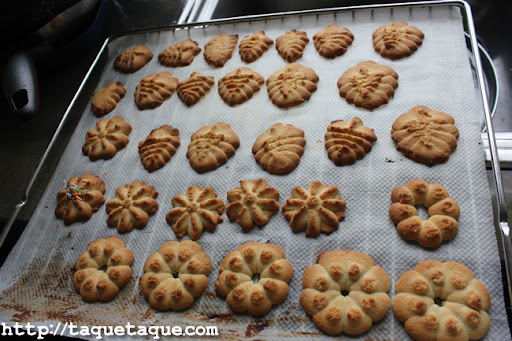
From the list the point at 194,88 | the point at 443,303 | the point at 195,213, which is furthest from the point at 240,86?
the point at 443,303

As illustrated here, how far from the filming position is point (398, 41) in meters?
2.35

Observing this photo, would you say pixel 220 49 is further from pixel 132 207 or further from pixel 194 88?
pixel 132 207

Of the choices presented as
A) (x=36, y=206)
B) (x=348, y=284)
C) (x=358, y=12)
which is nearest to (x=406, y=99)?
(x=358, y=12)

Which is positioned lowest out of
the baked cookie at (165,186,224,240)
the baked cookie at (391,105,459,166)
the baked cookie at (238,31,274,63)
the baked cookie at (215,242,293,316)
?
the baked cookie at (215,242,293,316)

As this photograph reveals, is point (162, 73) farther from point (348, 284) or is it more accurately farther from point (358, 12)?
point (348, 284)

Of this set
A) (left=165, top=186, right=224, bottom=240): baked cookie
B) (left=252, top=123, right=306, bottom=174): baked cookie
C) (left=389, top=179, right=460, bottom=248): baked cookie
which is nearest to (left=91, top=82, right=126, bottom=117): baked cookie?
(left=165, top=186, right=224, bottom=240): baked cookie

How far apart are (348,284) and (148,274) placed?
90 cm

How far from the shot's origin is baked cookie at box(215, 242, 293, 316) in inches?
65.6

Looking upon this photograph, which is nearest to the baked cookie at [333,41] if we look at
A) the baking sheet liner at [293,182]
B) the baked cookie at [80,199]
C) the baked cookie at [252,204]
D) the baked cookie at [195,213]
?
the baking sheet liner at [293,182]

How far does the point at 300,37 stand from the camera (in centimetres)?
258

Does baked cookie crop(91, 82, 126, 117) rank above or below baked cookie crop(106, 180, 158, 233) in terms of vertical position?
above

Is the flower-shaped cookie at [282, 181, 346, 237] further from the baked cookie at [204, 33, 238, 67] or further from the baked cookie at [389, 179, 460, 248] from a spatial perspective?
the baked cookie at [204, 33, 238, 67]

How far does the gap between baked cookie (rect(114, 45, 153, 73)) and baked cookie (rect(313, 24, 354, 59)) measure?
47.6 inches

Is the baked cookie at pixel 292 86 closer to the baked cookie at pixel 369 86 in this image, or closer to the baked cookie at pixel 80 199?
the baked cookie at pixel 369 86
